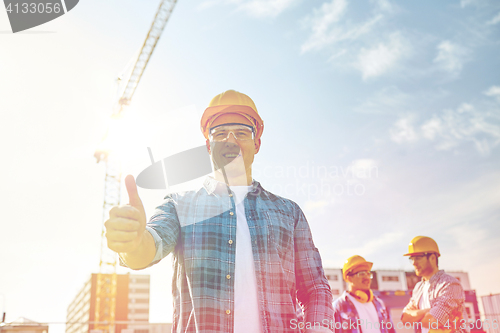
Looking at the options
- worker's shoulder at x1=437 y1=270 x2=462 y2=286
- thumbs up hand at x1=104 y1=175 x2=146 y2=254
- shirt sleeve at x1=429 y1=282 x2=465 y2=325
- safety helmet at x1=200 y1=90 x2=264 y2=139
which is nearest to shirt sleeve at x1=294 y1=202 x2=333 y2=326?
safety helmet at x1=200 y1=90 x2=264 y2=139

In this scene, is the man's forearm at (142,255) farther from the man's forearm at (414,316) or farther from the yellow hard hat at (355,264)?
the yellow hard hat at (355,264)

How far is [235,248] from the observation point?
2367 mm

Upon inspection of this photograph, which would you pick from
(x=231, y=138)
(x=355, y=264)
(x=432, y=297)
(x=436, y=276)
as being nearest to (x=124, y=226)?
(x=231, y=138)

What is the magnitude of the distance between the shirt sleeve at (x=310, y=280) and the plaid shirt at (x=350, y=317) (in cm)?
430

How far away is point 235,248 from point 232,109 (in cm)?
96

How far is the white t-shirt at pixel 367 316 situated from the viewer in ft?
21.5

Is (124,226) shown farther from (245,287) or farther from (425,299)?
(425,299)

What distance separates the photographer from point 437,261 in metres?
6.50

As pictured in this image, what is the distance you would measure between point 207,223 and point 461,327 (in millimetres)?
4630

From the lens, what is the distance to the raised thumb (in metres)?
1.65

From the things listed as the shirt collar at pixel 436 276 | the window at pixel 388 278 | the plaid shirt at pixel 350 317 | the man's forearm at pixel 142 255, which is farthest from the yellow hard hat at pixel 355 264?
the window at pixel 388 278

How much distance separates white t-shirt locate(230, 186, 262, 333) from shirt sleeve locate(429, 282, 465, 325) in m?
4.13

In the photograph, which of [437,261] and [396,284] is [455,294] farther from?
[396,284]

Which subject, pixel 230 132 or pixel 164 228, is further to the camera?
pixel 230 132
